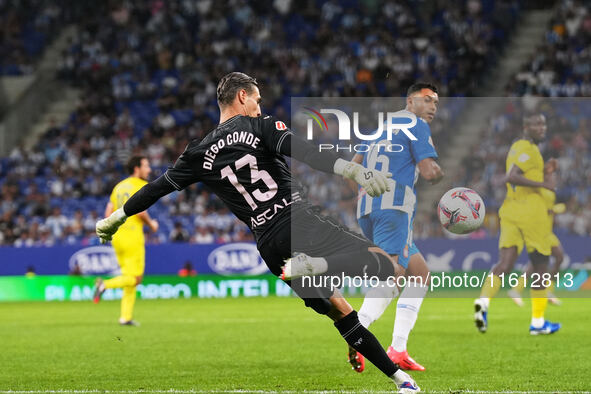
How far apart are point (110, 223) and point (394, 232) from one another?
270cm

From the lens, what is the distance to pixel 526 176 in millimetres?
11469

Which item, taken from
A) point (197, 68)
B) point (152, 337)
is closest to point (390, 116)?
point (152, 337)

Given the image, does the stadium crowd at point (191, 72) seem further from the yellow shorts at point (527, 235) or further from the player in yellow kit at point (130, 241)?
the yellow shorts at point (527, 235)

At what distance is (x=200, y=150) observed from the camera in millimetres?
6570

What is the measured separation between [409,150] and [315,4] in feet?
75.5

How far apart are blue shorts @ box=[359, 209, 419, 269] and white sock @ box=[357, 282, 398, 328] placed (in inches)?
12.4

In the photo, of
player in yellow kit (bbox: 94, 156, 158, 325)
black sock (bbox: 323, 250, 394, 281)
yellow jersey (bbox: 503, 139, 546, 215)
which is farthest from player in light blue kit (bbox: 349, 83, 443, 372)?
player in yellow kit (bbox: 94, 156, 158, 325)

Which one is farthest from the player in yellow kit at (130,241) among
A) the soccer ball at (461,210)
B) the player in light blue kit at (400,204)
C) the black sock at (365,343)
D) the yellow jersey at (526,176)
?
the black sock at (365,343)

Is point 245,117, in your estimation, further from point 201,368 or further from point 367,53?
point 367,53

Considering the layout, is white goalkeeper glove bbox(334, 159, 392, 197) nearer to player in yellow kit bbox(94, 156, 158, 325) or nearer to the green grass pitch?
the green grass pitch

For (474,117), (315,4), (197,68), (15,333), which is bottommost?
(15,333)

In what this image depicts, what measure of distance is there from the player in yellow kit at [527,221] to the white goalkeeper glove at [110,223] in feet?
17.9

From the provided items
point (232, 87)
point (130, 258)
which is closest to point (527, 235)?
point (130, 258)

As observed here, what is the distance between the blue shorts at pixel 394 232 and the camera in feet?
27.6
